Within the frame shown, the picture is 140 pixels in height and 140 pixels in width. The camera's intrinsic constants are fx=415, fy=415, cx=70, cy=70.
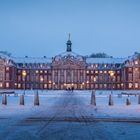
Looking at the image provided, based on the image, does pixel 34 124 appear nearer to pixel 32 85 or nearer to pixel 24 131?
pixel 24 131

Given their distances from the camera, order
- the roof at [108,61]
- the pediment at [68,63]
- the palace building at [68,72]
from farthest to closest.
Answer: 1. the pediment at [68,63]
2. the roof at [108,61]
3. the palace building at [68,72]

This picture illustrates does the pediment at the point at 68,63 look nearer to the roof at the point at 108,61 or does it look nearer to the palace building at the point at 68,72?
the palace building at the point at 68,72

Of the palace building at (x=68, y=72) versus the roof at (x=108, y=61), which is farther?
the roof at (x=108, y=61)

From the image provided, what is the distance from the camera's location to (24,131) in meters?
14.4

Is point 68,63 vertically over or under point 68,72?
over

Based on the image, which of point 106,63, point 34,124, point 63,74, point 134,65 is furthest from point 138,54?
point 34,124

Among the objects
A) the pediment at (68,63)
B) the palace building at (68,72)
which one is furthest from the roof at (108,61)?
the pediment at (68,63)

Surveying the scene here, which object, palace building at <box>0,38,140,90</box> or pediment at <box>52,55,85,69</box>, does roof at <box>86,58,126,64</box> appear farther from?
pediment at <box>52,55,85,69</box>

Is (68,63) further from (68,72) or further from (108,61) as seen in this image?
(108,61)

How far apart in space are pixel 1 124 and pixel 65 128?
287 centimetres

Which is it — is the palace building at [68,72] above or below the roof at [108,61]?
below

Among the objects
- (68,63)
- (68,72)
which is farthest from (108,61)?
(68,72)

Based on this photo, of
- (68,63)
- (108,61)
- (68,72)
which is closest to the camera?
(68,63)

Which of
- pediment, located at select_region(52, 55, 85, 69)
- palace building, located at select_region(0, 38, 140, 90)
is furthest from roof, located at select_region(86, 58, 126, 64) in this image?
pediment, located at select_region(52, 55, 85, 69)
